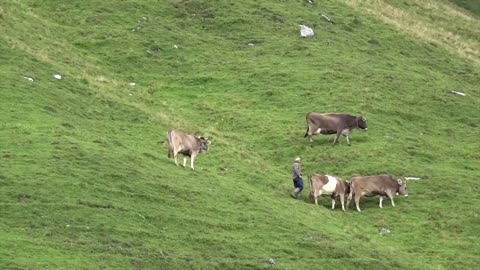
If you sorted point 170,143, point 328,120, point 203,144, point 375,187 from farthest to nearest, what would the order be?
point 328,120, point 203,144, point 375,187, point 170,143

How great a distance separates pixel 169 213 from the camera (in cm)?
3403

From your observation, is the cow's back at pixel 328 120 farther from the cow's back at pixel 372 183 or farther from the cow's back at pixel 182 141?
the cow's back at pixel 182 141

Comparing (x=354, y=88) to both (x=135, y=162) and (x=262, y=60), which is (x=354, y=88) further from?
(x=135, y=162)

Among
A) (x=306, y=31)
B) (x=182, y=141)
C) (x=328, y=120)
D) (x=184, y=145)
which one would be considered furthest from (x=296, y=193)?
(x=306, y=31)

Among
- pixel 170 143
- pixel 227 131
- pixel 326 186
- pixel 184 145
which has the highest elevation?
pixel 170 143

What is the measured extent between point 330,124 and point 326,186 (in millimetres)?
8216

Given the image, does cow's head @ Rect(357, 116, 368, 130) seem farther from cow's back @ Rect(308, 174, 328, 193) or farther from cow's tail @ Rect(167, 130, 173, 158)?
cow's tail @ Rect(167, 130, 173, 158)

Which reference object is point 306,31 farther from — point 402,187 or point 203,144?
point 203,144

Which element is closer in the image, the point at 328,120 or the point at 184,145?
the point at 184,145

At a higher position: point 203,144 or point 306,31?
point 203,144

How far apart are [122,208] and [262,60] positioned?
27960mm

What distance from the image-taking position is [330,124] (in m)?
48.0

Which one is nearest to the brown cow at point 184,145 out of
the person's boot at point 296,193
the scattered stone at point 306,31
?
the person's boot at point 296,193

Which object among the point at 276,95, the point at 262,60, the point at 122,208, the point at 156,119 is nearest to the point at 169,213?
the point at 122,208
